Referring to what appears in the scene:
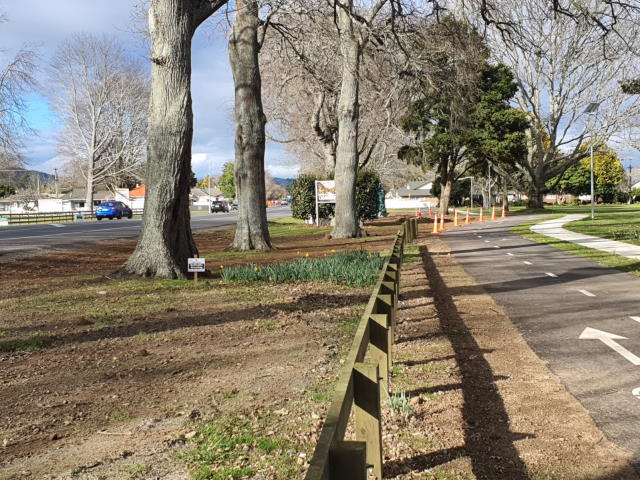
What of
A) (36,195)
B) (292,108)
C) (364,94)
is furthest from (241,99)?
(36,195)

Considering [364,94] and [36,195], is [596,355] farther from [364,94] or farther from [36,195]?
[36,195]

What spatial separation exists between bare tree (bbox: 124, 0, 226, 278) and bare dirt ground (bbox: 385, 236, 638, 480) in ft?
17.2

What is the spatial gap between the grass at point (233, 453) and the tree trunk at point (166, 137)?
7321 mm

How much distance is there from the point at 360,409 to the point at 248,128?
48.9ft

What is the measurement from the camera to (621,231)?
76.0 feet

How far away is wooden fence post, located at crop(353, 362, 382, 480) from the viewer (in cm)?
329

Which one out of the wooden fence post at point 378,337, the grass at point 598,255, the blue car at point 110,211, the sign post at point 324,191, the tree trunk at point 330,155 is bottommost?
the grass at point 598,255

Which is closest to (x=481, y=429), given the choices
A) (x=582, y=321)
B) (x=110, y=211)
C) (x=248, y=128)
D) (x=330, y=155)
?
(x=582, y=321)

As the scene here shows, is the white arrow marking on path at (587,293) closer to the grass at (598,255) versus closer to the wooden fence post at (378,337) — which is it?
the grass at (598,255)

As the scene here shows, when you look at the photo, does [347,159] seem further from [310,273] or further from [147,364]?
A: [147,364]

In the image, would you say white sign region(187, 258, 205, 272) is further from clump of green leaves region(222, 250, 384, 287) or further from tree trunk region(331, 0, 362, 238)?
tree trunk region(331, 0, 362, 238)

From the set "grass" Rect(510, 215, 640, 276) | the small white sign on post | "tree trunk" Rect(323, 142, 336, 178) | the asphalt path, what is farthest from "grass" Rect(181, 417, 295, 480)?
"tree trunk" Rect(323, 142, 336, 178)

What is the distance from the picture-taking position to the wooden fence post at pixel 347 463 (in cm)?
232

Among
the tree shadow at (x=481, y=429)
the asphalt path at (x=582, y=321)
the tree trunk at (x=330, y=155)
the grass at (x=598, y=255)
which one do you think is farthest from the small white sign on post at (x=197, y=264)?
the tree trunk at (x=330, y=155)
